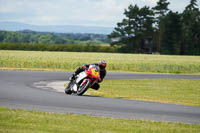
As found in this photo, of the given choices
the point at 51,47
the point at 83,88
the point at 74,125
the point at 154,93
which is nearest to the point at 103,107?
the point at 83,88

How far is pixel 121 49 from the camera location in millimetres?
102062

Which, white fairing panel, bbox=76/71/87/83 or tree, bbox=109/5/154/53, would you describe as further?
tree, bbox=109/5/154/53

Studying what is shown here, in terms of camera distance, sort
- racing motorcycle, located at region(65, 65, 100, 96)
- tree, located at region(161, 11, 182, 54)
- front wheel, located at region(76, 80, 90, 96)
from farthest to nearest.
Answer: tree, located at region(161, 11, 182, 54) < front wheel, located at region(76, 80, 90, 96) < racing motorcycle, located at region(65, 65, 100, 96)

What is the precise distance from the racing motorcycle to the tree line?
7673 cm

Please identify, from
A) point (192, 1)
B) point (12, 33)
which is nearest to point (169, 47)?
point (192, 1)

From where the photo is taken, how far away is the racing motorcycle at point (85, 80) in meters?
16.2

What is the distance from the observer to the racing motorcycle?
640 inches

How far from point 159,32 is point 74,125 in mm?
101468

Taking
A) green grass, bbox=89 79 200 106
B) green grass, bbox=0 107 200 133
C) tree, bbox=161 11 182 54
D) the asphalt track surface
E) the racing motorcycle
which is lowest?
green grass, bbox=89 79 200 106

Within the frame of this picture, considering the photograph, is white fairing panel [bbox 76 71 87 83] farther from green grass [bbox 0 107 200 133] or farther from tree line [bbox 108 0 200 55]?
tree line [bbox 108 0 200 55]

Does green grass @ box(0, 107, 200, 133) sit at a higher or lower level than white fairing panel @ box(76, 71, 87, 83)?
lower

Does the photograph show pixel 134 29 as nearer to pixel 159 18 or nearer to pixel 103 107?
pixel 159 18

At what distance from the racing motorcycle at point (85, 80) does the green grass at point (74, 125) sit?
4714 millimetres

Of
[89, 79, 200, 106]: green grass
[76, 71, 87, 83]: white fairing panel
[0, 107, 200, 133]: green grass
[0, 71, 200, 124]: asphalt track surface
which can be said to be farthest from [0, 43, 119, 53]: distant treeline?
[0, 107, 200, 133]: green grass
